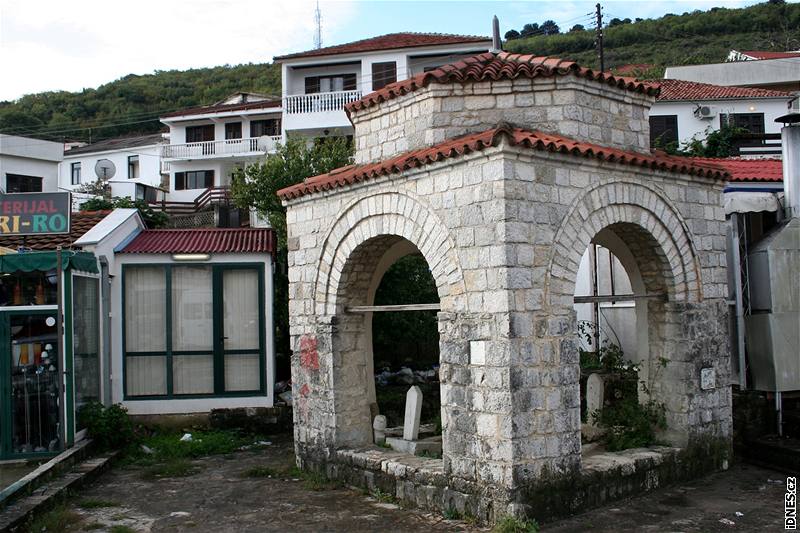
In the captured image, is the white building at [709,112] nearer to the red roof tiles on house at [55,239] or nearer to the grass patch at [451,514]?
the red roof tiles on house at [55,239]

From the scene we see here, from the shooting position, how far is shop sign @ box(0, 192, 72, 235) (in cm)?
1001

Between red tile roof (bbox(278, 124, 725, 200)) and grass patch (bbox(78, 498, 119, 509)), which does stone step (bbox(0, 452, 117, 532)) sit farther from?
red tile roof (bbox(278, 124, 725, 200))

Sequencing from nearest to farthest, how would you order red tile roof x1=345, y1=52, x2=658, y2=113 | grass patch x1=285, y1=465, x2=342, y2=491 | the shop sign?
red tile roof x1=345, y1=52, x2=658, y2=113, grass patch x1=285, y1=465, x2=342, y2=491, the shop sign

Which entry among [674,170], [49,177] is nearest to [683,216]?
[674,170]

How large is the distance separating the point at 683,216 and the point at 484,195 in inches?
117

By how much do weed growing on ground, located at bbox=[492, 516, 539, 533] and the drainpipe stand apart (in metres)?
7.17

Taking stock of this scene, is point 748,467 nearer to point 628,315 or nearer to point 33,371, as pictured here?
point 628,315

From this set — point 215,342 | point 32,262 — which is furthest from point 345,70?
point 32,262

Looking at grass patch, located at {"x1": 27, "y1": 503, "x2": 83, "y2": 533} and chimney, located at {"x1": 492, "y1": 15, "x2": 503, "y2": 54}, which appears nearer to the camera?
grass patch, located at {"x1": 27, "y1": 503, "x2": 83, "y2": 533}

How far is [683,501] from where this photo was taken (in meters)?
7.71

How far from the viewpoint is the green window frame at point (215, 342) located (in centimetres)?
1177

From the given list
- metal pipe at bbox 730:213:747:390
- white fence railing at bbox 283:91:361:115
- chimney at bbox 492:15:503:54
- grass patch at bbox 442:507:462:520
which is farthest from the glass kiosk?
white fence railing at bbox 283:91:361:115

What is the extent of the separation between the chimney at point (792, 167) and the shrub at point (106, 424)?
396 inches

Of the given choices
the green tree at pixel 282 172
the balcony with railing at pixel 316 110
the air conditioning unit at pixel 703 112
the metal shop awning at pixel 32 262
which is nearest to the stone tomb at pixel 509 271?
the metal shop awning at pixel 32 262
